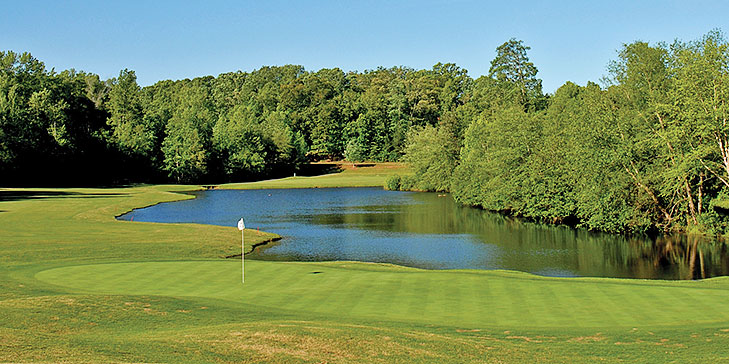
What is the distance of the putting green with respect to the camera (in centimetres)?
1658

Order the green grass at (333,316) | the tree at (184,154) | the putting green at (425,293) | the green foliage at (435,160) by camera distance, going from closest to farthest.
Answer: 1. the green grass at (333,316)
2. the putting green at (425,293)
3. the green foliage at (435,160)
4. the tree at (184,154)

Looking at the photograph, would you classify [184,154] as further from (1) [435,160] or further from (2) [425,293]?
(2) [425,293]

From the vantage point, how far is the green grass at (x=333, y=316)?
40.8 ft

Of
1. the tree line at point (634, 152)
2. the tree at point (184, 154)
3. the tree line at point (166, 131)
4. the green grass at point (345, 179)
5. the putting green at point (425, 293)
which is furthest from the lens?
the tree at point (184, 154)

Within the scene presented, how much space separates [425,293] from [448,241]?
80.5ft

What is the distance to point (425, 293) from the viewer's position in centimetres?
1986

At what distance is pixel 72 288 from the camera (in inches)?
807

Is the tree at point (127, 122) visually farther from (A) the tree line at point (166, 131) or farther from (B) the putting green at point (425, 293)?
(B) the putting green at point (425, 293)

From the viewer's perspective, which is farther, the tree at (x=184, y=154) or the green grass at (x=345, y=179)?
the tree at (x=184, y=154)

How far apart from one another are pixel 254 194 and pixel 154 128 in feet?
135

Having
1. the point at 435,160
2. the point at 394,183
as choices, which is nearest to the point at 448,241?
the point at 435,160

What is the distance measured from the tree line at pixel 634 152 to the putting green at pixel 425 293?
21896mm

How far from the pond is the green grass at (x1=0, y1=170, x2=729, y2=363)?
30.0ft

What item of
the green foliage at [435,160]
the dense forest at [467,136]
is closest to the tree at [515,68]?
the dense forest at [467,136]
